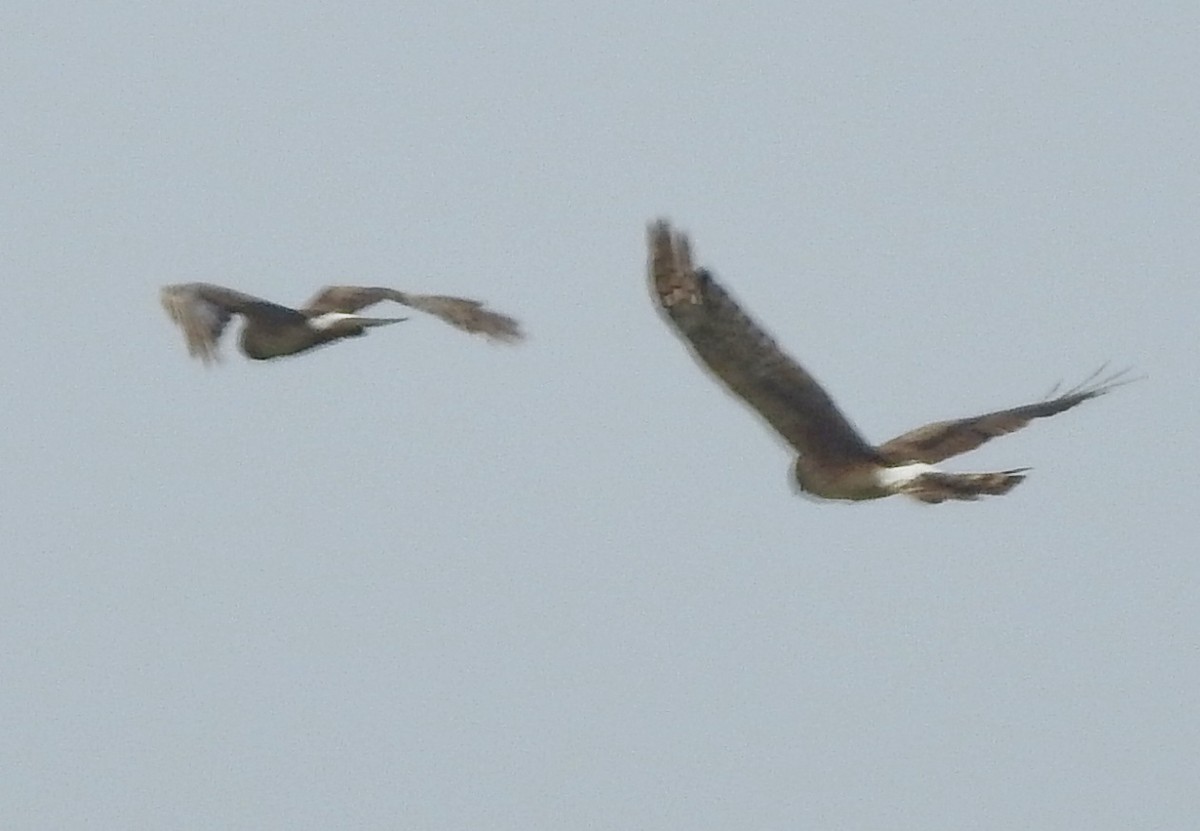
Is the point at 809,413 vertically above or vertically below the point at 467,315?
below

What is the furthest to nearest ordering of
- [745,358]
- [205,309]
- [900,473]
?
[205,309] → [900,473] → [745,358]

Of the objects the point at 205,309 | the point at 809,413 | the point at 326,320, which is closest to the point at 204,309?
the point at 205,309

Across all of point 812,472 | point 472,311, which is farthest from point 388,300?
point 812,472

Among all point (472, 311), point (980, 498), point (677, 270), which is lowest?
point (980, 498)

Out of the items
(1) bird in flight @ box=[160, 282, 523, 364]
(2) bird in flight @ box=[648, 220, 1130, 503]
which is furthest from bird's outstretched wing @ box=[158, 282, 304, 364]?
(2) bird in flight @ box=[648, 220, 1130, 503]

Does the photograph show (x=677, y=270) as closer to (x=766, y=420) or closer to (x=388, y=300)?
(x=766, y=420)

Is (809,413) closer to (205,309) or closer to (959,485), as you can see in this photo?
(959,485)

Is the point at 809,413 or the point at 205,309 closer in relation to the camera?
the point at 809,413
